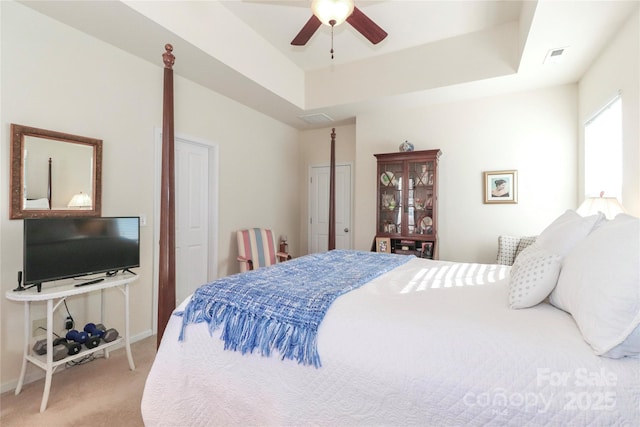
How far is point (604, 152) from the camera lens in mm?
2775

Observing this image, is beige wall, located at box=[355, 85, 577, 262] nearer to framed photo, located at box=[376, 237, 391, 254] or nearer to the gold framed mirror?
framed photo, located at box=[376, 237, 391, 254]

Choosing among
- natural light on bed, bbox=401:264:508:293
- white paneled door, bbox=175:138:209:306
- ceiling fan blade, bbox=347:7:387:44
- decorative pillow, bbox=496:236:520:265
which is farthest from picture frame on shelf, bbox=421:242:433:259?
white paneled door, bbox=175:138:209:306

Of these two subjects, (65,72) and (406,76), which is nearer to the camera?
(65,72)

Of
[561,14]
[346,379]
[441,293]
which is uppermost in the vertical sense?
[561,14]

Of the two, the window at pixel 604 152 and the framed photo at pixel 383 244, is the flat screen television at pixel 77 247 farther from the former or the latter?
the window at pixel 604 152

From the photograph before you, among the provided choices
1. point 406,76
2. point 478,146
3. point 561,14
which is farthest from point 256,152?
point 561,14

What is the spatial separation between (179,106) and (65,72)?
3.32 feet

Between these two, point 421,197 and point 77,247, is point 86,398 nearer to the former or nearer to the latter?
point 77,247

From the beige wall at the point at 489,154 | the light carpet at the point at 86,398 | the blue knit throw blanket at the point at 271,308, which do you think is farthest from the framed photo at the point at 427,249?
the light carpet at the point at 86,398

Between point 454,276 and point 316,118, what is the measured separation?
11.1 ft

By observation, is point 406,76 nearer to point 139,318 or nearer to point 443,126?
point 443,126

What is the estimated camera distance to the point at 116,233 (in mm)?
2387

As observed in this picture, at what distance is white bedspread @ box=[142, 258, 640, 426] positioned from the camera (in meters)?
0.92

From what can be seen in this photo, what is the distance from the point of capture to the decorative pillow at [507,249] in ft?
11.0
